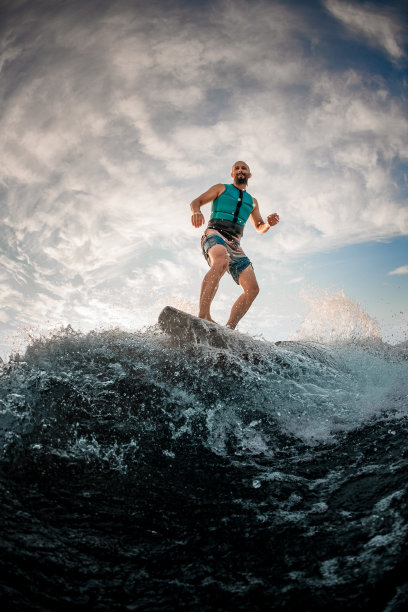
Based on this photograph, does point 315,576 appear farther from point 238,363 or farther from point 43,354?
point 43,354

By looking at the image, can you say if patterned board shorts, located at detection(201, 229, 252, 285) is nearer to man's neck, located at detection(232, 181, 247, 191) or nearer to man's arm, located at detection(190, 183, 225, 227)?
man's arm, located at detection(190, 183, 225, 227)

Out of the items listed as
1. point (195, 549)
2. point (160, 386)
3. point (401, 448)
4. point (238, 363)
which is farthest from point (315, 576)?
point (238, 363)

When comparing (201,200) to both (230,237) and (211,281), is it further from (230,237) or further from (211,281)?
(211,281)

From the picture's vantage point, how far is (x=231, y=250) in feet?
17.4

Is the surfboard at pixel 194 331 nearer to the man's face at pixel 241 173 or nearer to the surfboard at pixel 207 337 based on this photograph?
the surfboard at pixel 207 337

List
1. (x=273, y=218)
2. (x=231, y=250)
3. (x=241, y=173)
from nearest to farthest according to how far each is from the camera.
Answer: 1. (x=231, y=250)
2. (x=241, y=173)
3. (x=273, y=218)

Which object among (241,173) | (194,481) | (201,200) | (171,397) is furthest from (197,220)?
(194,481)

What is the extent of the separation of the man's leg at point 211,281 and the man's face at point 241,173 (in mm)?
1572

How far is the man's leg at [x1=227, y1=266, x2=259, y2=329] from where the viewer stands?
5.37 metres

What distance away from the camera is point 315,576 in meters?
1.21

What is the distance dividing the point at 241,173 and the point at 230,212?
0.81 m

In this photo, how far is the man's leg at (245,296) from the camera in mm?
5367

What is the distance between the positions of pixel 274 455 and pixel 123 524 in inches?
50.4

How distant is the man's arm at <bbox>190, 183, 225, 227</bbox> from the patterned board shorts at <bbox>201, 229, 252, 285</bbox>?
0.40 m
